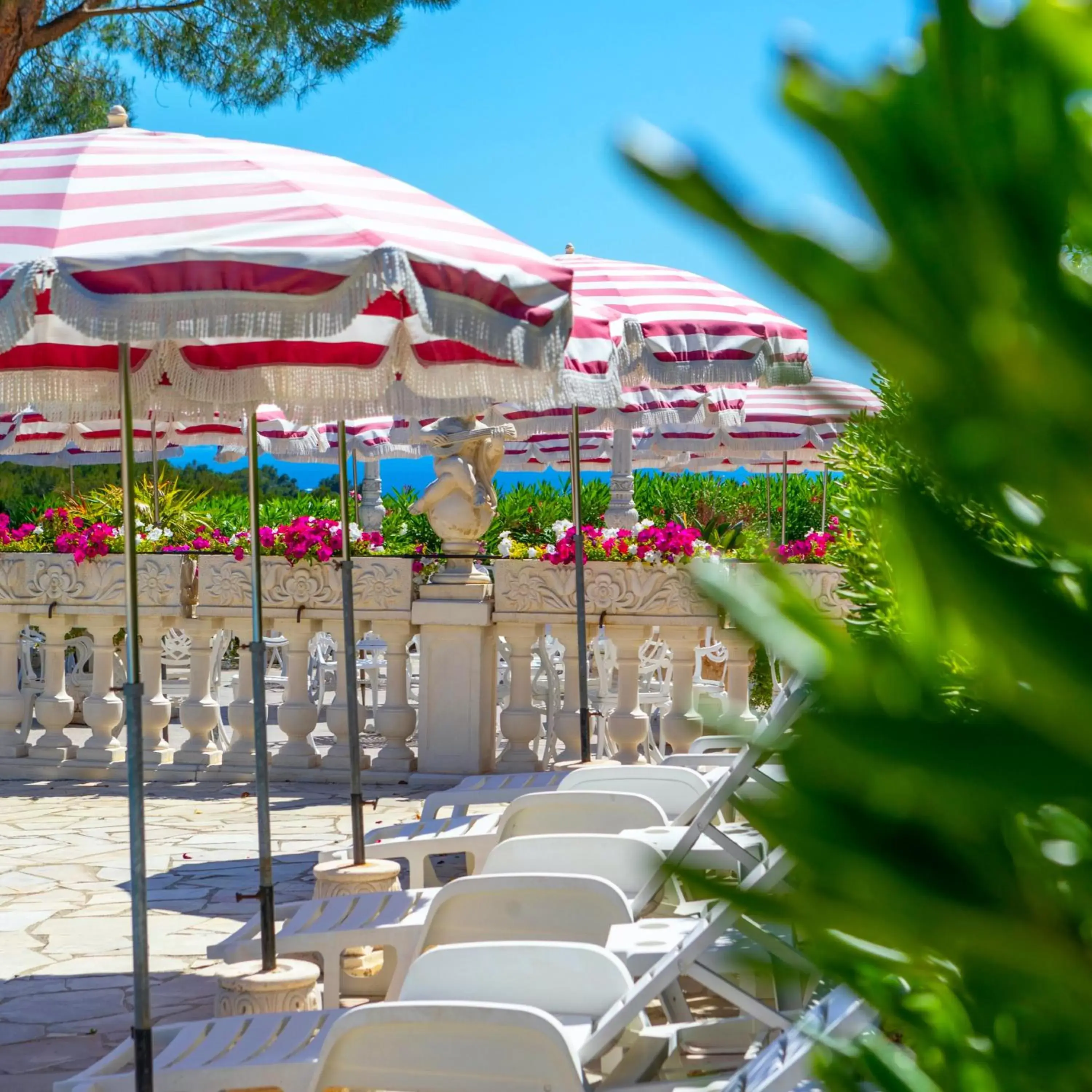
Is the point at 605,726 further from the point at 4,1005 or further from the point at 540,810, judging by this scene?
the point at 4,1005

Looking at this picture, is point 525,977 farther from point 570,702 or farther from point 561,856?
point 570,702

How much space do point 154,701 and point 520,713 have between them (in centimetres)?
245

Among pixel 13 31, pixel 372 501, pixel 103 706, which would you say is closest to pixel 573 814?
pixel 103 706

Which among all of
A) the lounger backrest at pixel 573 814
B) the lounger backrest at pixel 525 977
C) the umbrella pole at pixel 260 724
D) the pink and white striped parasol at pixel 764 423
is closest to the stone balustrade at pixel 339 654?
the pink and white striped parasol at pixel 764 423

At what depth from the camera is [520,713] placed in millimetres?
8664

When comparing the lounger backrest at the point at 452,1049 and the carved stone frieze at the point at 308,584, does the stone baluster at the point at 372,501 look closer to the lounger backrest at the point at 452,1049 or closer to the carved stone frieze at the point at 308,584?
the carved stone frieze at the point at 308,584

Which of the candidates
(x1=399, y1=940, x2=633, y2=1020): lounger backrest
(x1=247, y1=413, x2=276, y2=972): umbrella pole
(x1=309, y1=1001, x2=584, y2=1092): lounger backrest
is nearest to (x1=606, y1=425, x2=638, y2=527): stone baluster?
(x1=247, y1=413, x2=276, y2=972): umbrella pole

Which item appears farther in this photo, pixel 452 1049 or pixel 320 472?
pixel 320 472

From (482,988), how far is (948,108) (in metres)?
3.15

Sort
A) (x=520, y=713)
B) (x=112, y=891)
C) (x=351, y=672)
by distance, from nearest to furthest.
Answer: (x=351, y=672) < (x=112, y=891) < (x=520, y=713)

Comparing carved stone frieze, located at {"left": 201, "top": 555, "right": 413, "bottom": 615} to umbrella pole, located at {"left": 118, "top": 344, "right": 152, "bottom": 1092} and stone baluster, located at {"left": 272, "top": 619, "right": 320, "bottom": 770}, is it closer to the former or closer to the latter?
stone baluster, located at {"left": 272, "top": 619, "right": 320, "bottom": 770}

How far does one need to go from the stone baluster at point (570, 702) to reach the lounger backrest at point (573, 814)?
10.9 feet

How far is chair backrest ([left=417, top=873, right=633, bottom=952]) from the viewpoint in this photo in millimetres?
3596

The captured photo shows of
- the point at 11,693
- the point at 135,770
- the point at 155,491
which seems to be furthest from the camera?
the point at 155,491
